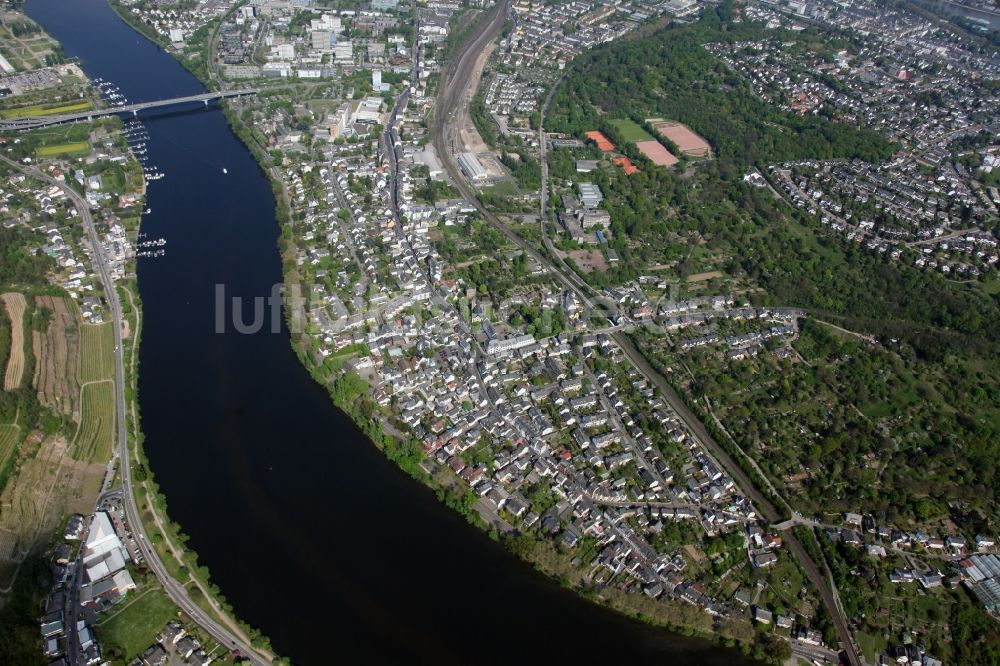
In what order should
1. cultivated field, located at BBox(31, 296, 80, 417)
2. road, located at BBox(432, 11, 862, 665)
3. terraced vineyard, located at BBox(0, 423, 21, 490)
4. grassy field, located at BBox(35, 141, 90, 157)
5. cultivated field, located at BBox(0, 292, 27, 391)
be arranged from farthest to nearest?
1. grassy field, located at BBox(35, 141, 90, 157)
2. cultivated field, located at BBox(0, 292, 27, 391)
3. cultivated field, located at BBox(31, 296, 80, 417)
4. terraced vineyard, located at BBox(0, 423, 21, 490)
5. road, located at BBox(432, 11, 862, 665)

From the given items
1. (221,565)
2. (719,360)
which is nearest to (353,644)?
(221,565)

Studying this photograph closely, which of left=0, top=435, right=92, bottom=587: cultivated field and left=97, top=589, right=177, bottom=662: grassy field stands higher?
left=0, top=435, right=92, bottom=587: cultivated field

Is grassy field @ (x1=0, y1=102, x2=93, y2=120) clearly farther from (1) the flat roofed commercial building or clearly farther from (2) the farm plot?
(2) the farm plot

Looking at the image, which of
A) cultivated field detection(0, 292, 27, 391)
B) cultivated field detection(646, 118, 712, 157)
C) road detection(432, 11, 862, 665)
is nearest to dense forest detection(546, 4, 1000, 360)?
cultivated field detection(646, 118, 712, 157)

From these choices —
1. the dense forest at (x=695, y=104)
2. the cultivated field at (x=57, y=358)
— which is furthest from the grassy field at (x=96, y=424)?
the dense forest at (x=695, y=104)

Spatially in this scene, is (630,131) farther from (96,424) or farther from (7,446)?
(7,446)

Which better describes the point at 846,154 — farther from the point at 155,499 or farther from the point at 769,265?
the point at 155,499

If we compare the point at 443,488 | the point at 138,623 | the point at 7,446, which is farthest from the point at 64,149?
the point at 443,488

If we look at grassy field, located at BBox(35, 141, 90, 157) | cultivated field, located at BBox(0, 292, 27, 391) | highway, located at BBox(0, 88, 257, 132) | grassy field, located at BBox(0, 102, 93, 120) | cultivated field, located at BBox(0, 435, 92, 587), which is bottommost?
cultivated field, located at BBox(0, 435, 92, 587)
